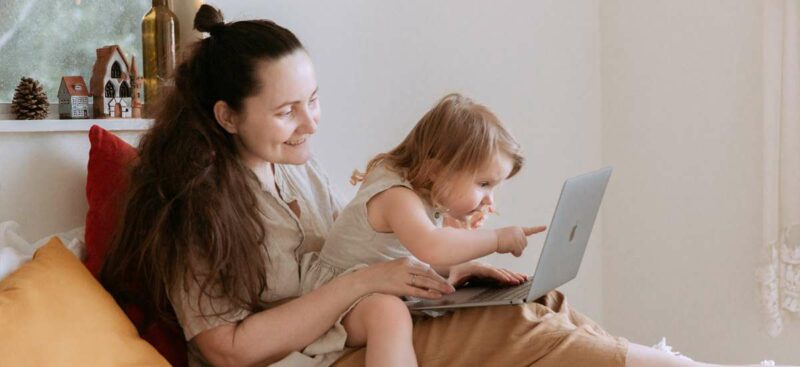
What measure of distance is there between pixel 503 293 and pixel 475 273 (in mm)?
157

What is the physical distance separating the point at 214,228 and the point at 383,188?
35cm

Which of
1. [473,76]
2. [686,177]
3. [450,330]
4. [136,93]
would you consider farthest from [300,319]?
[686,177]

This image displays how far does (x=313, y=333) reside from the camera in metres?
1.84

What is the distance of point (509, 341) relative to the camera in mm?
1794

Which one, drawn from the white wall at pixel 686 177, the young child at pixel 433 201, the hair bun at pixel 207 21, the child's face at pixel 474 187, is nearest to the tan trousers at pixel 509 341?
the young child at pixel 433 201

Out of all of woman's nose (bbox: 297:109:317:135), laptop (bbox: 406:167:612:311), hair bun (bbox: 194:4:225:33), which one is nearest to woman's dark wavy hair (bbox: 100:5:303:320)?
hair bun (bbox: 194:4:225:33)

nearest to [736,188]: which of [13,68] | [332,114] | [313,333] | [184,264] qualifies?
[332,114]

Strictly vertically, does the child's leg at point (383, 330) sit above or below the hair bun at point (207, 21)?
below

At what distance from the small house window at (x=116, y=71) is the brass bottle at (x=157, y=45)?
7cm

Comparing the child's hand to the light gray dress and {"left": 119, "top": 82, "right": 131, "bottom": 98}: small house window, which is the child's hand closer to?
the light gray dress

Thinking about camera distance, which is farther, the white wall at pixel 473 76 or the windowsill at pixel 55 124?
the white wall at pixel 473 76

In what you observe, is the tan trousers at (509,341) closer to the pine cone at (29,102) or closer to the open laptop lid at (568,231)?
the open laptop lid at (568,231)

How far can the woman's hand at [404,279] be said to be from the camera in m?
1.85

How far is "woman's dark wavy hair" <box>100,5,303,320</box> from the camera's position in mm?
1771
